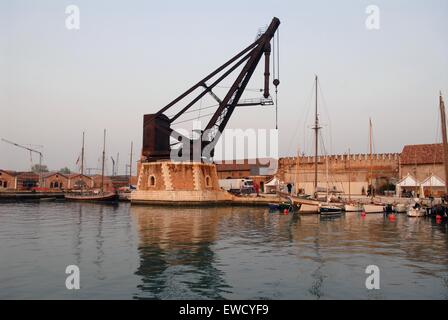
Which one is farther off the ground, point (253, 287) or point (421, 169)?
point (421, 169)

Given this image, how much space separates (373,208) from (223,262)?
82.8ft

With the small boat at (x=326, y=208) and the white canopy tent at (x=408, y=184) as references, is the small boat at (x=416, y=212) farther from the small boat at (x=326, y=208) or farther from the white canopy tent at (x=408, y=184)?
the white canopy tent at (x=408, y=184)

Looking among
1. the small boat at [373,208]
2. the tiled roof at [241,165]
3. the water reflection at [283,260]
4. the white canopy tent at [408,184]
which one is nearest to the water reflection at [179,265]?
the water reflection at [283,260]

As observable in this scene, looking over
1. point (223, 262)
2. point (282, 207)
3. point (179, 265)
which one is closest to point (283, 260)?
point (223, 262)

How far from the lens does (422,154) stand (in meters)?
49.0

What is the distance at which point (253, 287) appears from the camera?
10.5 meters

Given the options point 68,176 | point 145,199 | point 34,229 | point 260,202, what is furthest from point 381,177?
point 68,176

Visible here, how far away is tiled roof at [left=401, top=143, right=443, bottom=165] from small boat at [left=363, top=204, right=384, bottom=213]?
53.2 ft

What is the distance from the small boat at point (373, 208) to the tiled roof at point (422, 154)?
16.2 m

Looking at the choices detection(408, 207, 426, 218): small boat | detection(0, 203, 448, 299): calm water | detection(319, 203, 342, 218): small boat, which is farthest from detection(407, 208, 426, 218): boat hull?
detection(0, 203, 448, 299): calm water

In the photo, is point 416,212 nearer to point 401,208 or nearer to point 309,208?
point 401,208

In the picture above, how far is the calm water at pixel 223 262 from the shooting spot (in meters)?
10.1

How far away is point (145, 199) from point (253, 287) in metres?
36.0

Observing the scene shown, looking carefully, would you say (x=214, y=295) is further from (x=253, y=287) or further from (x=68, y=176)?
(x=68, y=176)
